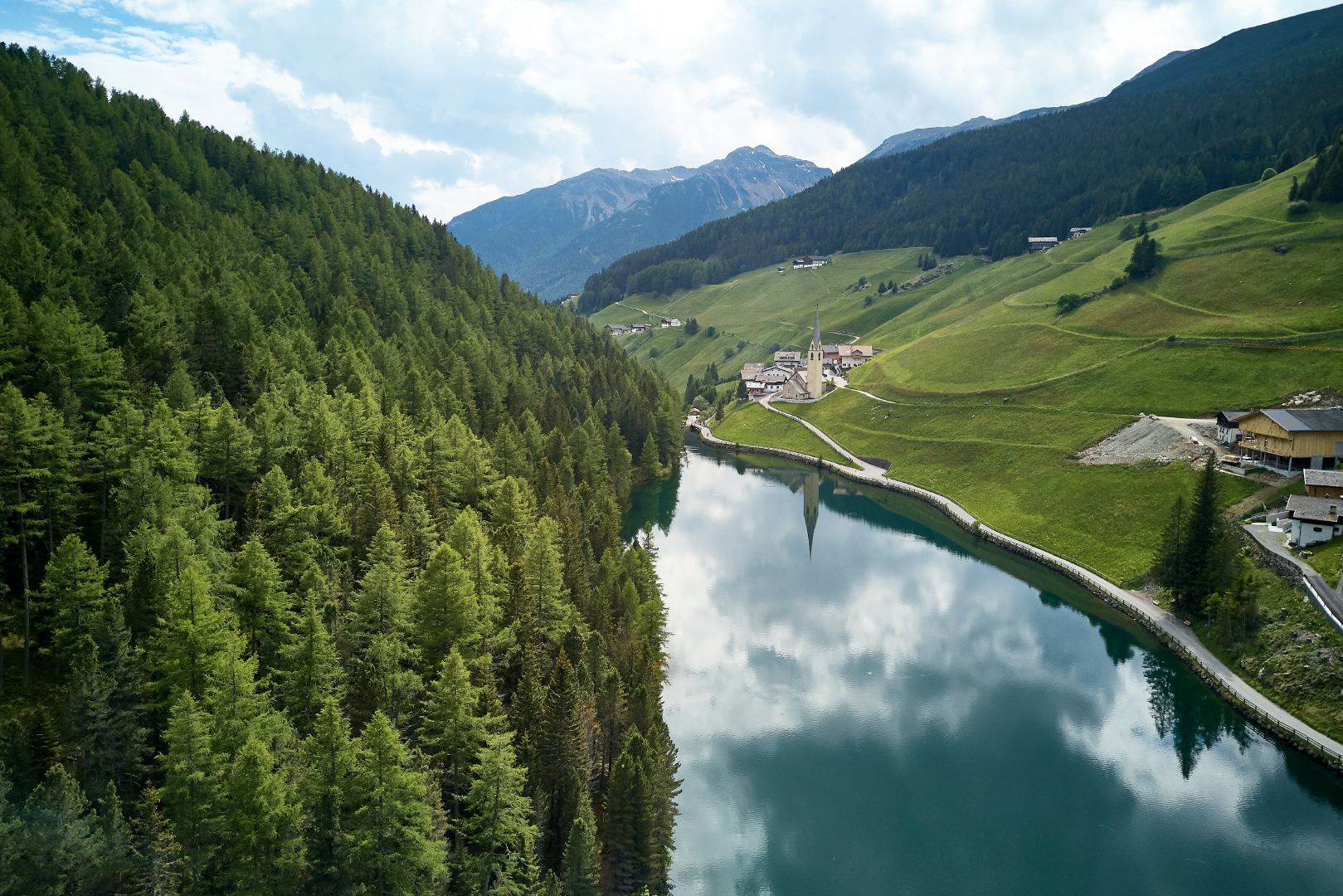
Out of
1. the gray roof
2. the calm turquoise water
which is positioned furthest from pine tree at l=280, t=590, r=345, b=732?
the gray roof

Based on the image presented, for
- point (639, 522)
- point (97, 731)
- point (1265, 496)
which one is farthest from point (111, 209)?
point (1265, 496)

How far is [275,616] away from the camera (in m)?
37.3

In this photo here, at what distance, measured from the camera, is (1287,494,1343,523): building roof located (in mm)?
62906

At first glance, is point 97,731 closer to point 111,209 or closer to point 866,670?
point 866,670

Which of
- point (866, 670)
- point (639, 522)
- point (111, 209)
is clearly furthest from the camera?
point (639, 522)

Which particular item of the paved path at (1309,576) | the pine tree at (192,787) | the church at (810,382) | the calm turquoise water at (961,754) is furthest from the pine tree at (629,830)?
the church at (810,382)

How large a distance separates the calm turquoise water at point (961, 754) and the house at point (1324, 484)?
19120 millimetres

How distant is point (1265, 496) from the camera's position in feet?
247

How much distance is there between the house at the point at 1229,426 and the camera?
284ft

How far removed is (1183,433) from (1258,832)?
60.1 meters

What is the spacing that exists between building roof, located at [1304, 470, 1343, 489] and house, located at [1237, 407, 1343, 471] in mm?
8189

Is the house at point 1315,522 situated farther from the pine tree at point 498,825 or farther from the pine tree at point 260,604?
the pine tree at point 260,604

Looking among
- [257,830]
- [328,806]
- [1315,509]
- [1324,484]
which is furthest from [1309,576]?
[257,830]

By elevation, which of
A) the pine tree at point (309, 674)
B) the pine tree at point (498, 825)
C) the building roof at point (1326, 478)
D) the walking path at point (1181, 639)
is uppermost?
the pine tree at point (309, 674)
